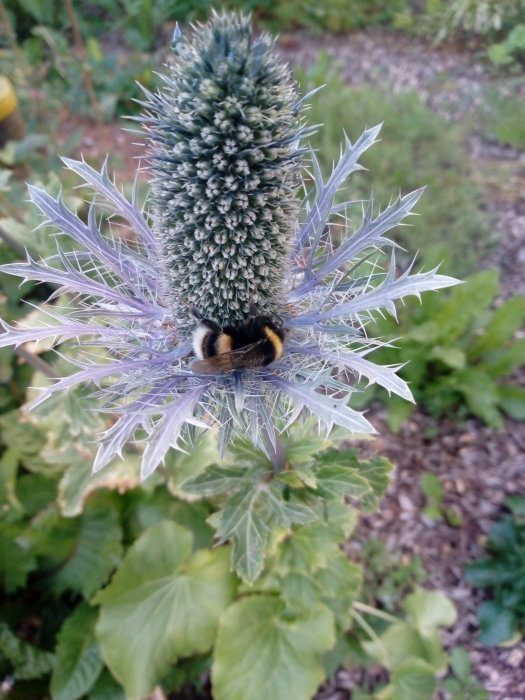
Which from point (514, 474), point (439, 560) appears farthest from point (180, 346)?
point (514, 474)

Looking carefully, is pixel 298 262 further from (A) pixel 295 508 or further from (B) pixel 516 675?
(B) pixel 516 675

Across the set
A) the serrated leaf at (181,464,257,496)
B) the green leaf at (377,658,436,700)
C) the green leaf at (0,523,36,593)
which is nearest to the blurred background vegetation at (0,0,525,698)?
the green leaf at (0,523,36,593)

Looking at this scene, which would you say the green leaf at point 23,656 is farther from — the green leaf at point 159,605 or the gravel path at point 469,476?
the gravel path at point 469,476

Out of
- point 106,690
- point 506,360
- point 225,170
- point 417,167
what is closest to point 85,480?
point 106,690

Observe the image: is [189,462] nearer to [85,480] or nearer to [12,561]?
[85,480]

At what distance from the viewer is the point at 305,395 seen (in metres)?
0.98

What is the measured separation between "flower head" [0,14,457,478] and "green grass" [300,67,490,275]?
210 centimetres

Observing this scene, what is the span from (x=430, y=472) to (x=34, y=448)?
190cm

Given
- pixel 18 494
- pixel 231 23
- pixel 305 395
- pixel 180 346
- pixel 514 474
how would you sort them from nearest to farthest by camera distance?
pixel 231 23 → pixel 305 395 → pixel 180 346 → pixel 18 494 → pixel 514 474

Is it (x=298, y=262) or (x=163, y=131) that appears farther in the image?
(x=298, y=262)

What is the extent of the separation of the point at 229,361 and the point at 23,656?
159cm

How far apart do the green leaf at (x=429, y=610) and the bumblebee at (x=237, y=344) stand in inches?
60.2

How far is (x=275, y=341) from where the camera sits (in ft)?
3.49

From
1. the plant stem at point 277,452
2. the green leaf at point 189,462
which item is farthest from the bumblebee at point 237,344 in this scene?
the green leaf at point 189,462
